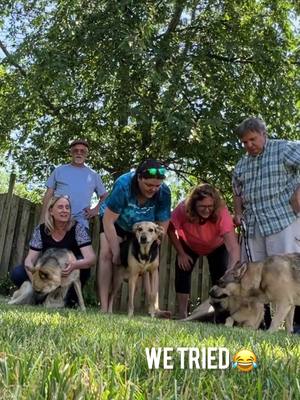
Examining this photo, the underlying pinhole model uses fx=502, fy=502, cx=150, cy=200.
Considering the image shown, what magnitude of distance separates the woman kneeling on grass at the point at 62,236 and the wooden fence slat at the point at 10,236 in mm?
3209

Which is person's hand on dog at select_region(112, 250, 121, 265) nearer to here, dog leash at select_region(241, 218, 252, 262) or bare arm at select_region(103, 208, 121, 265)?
bare arm at select_region(103, 208, 121, 265)

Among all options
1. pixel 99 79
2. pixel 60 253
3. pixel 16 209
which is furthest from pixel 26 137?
pixel 60 253

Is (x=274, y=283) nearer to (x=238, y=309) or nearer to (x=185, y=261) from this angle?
(x=238, y=309)

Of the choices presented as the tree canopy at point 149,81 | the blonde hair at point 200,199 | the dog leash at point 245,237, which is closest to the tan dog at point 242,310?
the dog leash at point 245,237

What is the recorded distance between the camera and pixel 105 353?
157 cm

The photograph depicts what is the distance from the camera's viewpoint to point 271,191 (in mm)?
5266

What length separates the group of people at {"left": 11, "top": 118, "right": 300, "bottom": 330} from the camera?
5.25 meters

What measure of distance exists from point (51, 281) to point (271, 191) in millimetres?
2688

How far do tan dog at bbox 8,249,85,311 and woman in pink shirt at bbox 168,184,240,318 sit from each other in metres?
1.39

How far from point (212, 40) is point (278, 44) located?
4.06ft

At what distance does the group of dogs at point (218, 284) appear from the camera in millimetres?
4770

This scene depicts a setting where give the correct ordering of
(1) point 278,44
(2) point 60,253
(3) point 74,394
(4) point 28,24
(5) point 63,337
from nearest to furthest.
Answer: (3) point 74,394
(5) point 63,337
(2) point 60,253
(1) point 278,44
(4) point 28,24

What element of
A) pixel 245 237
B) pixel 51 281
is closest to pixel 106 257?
pixel 51 281

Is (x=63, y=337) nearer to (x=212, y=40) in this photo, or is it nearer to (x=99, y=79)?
(x=99, y=79)
